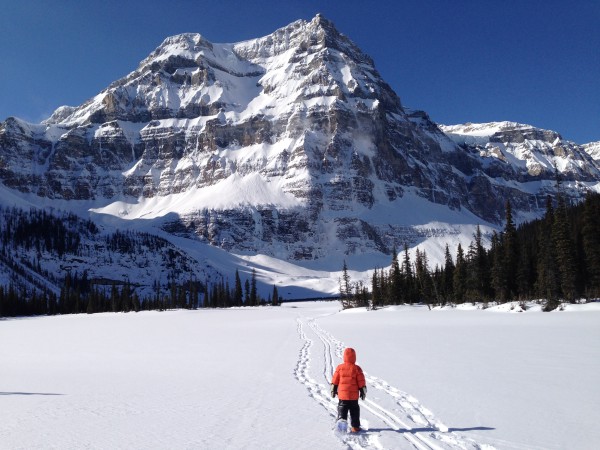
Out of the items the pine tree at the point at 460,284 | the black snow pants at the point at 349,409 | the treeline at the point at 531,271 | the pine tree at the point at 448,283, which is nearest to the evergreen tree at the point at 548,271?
the treeline at the point at 531,271

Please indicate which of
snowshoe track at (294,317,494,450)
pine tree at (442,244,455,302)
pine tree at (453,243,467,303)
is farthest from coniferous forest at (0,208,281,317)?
snowshoe track at (294,317,494,450)

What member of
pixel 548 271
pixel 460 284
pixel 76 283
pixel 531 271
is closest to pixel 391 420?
pixel 548 271

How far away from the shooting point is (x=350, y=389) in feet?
30.3

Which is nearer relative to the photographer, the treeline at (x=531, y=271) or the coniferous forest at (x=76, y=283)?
the treeline at (x=531, y=271)

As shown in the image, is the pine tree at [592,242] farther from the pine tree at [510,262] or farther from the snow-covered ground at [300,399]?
the snow-covered ground at [300,399]

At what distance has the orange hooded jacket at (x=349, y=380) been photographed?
919 centimetres

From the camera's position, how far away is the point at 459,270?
76.1 metres

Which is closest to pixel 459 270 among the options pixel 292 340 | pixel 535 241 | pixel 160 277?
pixel 535 241

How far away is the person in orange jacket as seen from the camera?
29.6ft

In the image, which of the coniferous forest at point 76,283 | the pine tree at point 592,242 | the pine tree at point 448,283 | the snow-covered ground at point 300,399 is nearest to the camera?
the snow-covered ground at point 300,399

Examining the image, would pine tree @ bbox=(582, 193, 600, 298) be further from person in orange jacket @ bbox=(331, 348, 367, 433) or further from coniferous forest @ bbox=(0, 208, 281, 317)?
coniferous forest @ bbox=(0, 208, 281, 317)

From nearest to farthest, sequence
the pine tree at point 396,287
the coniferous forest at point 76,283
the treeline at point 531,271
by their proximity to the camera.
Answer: the treeline at point 531,271 → the pine tree at point 396,287 → the coniferous forest at point 76,283

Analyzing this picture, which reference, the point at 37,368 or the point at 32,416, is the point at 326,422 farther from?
the point at 37,368

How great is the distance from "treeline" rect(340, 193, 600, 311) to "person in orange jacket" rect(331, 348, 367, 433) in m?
42.8
